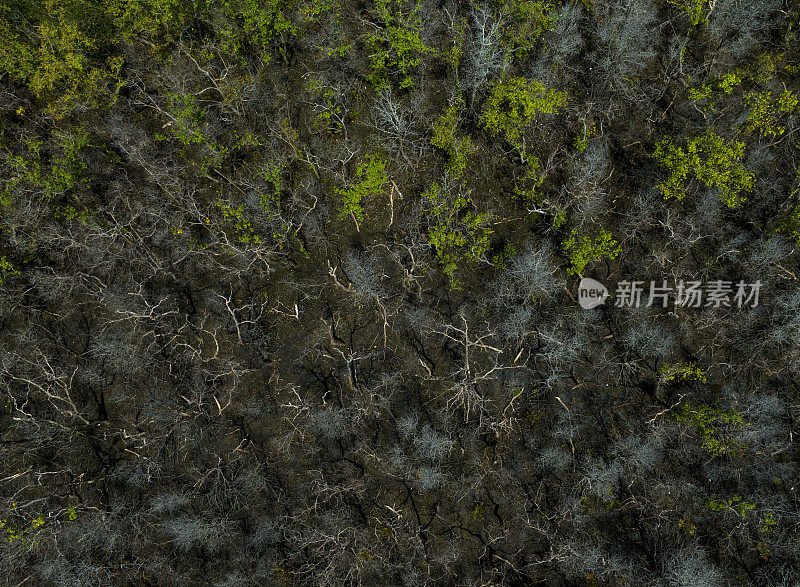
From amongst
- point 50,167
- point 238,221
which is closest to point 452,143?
point 238,221

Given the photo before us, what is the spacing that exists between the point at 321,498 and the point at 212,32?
22.4 ft

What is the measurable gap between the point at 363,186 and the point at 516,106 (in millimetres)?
2466

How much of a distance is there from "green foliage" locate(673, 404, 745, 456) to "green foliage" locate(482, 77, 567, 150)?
4476mm

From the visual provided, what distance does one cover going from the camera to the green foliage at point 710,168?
6.89m

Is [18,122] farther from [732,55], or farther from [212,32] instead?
[732,55]

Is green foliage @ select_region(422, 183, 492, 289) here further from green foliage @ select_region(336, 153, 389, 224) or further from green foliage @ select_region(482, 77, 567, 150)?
green foliage @ select_region(482, 77, 567, 150)

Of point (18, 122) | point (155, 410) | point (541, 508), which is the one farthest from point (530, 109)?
point (18, 122)

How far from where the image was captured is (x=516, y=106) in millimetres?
7035

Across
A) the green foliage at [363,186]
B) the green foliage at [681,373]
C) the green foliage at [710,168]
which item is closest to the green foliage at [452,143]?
the green foliage at [363,186]

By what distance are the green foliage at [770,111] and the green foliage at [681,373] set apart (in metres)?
3.48

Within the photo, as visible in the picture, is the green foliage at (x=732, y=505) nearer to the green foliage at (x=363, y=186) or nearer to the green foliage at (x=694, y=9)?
the green foliage at (x=363, y=186)

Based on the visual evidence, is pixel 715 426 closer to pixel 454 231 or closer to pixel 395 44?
pixel 454 231

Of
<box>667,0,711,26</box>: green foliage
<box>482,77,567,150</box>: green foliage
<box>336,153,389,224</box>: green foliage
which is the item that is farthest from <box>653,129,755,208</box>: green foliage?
<box>336,153,389,224</box>: green foliage

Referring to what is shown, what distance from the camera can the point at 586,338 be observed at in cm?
685
